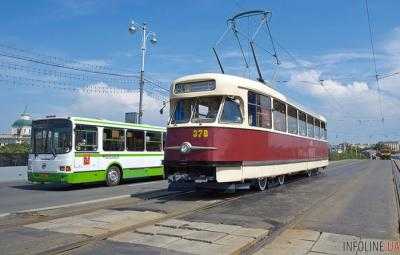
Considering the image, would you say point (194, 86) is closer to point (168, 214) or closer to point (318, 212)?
point (168, 214)

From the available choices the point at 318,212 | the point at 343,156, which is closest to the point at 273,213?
the point at 318,212

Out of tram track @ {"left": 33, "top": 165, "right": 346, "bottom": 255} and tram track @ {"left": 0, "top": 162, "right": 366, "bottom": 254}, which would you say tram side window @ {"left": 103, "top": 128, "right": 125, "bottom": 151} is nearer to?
tram track @ {"left": 0, "top": 162, "right": 366, "bottom": 254}

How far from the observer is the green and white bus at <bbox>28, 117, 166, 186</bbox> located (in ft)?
63.9

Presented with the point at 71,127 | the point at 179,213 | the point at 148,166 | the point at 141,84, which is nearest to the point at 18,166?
the point at 148,166

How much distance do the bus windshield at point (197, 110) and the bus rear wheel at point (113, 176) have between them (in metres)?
7.16

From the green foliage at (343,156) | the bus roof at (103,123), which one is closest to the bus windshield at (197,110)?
the bus roof at (103,123)

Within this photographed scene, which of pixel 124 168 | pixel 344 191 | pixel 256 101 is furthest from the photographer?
pixel 124 168

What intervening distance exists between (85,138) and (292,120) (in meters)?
7.74

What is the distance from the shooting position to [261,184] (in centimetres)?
1731

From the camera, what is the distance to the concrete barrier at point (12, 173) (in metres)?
26.6

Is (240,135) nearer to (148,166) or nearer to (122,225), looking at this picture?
(122,225)

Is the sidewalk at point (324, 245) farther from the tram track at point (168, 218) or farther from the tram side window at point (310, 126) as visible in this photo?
the tram side window at point (310, 126)

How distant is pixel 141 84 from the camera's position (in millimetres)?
38031

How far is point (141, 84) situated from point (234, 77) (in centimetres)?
2351
